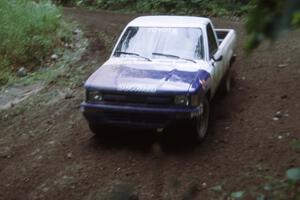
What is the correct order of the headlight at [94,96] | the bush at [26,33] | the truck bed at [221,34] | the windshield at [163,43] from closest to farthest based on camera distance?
the headlight at [94,96] < the windshield at [163,43] < the truck bed at [221,34] < the bush at [26,33]

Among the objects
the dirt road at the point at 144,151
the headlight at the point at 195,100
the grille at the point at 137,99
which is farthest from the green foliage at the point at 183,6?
the grille at the point at 137,99

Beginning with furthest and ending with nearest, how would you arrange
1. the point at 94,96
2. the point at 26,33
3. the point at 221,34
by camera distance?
the point at 26,33 < the point at 221,34 < the point at 94,96

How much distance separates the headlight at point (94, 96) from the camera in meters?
6.59

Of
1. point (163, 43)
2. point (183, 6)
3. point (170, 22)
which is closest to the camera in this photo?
point (163, 43)

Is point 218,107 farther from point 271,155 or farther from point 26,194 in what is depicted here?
point 26,194

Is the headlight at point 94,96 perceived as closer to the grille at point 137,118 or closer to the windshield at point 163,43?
the grille at point 137,118

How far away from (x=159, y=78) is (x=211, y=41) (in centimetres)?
173

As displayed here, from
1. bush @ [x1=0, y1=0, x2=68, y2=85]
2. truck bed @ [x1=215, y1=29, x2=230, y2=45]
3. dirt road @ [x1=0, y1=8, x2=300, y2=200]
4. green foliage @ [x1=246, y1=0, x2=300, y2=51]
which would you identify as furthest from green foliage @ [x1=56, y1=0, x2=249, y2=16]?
green foliage @ [x1=246, y1=0, x2=300, y2=51]

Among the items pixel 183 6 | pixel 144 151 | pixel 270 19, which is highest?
pixel 270 19

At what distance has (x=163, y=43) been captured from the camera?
7.46 metres

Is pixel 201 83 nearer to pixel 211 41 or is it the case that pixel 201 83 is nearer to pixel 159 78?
pixel 159 78

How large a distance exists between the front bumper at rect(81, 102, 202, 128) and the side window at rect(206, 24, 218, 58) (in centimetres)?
160

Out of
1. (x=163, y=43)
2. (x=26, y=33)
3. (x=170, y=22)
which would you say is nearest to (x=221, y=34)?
(x=170, y=22)

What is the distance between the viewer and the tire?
6.64m
